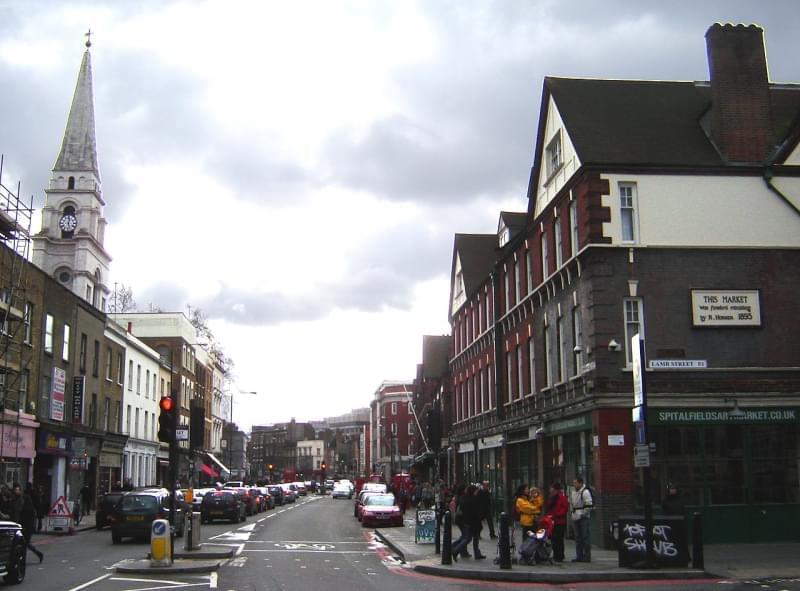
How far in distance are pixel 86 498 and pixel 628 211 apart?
2994cm

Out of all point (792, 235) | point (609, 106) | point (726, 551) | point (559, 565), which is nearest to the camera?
point (559, 565)

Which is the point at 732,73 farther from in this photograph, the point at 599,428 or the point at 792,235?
the point at 599,428

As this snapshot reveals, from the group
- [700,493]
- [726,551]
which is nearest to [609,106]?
[700,493]

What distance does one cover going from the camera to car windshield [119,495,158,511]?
88.2 ft

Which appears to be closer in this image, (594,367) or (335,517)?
(594,367)

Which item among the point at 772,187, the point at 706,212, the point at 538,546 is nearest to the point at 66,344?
the point at 538,546

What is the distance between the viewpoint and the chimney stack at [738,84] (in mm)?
25391

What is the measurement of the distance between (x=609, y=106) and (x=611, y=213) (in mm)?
5043

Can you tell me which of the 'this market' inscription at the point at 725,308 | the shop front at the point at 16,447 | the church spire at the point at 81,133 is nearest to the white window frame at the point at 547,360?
the 'this market' inscription at the point at 725,308

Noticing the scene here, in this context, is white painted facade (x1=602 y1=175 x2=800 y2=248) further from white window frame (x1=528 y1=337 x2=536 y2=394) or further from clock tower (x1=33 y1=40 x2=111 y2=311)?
clock tower (x1=33 y1=40 x2=111 y2=311)

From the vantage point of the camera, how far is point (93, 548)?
2480 cm

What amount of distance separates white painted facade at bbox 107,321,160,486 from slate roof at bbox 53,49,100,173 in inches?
1069

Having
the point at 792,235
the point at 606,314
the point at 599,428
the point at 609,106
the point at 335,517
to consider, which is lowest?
the point at 335,517

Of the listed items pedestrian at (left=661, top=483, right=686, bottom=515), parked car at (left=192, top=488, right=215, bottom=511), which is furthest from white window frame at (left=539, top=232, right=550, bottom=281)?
parked car at (left=192, top=488, right=215, bottom=511)
